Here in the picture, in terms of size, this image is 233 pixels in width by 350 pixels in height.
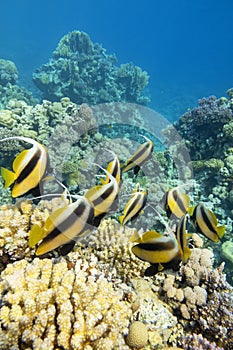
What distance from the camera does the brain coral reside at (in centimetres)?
194

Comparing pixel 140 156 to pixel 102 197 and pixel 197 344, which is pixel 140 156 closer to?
pixel 102 197

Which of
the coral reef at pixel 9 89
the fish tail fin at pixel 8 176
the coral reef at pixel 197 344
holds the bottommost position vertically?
the coral reef at pixel 197 344

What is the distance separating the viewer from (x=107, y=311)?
228 centimetres

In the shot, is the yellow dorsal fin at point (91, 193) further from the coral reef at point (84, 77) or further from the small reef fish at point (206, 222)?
the coral reef at point (84, 77)

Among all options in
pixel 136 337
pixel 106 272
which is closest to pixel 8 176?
pixel 106 272

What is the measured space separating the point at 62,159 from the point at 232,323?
4989 millimetres

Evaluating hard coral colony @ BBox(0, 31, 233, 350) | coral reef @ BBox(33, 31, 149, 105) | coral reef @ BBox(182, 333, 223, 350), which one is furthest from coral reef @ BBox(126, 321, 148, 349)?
coral reef @ BBox(33, 31, 149, 105)

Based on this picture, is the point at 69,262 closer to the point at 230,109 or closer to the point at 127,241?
the point at 127,241

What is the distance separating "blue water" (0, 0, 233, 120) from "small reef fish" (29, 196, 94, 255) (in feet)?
112

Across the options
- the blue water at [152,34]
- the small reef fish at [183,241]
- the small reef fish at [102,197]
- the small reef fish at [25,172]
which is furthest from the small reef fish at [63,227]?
the blue water at [152,34]

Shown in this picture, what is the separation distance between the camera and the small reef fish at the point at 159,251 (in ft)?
5.76

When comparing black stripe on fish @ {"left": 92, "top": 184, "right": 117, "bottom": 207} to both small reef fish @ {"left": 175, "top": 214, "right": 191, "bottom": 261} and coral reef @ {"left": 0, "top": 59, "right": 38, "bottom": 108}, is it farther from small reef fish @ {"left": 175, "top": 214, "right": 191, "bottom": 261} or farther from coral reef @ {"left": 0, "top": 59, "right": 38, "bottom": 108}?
coral reef @ {"left": 0, "top": 59, "right": 38, "bottom": 108}

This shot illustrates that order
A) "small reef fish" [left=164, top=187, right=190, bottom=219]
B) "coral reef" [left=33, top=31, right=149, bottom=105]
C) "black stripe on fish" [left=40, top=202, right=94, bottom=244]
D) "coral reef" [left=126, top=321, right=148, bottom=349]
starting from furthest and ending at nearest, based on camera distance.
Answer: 1. "coral reef" [left=33, top=31, right=149, bottom=105]
2. "small reef fish" [left=164, top=187, right=190, bottom=219]
3. "coral reef" [left=126, top=321, right=148, bottom=349]
4. "black stripe on fish" [left=40, top=202, right=94, bottom=244]

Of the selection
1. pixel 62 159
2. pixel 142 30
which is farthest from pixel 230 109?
pixel 142 30
